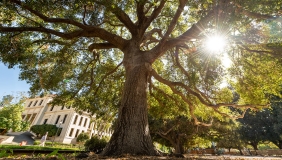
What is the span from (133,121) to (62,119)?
122ft

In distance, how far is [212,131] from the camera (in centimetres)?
1902

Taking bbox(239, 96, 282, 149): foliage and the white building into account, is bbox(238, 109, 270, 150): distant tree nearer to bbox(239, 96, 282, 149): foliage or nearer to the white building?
bbox(239, 96, 282, 149): foliage

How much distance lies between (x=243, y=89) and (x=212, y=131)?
1343 cm

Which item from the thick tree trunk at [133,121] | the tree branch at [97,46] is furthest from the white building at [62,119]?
the thick tree trunk at [133,121]

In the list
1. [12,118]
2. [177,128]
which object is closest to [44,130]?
[12,118]

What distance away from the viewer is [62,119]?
3538cm

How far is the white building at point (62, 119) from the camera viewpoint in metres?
32.9

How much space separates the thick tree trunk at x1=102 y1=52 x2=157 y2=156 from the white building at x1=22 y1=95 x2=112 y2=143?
28315mm

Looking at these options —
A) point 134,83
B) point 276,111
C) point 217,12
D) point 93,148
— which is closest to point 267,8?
point 217,12

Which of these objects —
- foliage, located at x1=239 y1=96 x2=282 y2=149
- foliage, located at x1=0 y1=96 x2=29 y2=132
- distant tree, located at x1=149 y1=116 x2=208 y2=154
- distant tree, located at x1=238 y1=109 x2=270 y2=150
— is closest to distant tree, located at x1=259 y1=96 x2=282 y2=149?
foliage, located at x1=239 y1=96 x2=282 y2=149

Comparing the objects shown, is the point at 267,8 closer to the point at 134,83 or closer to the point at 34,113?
the point at 134,83

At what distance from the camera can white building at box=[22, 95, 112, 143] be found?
108ft

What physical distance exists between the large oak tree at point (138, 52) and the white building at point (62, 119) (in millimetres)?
24657

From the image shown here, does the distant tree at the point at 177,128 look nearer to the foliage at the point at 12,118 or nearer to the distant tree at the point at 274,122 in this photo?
the distant tree at the point at 274,122
